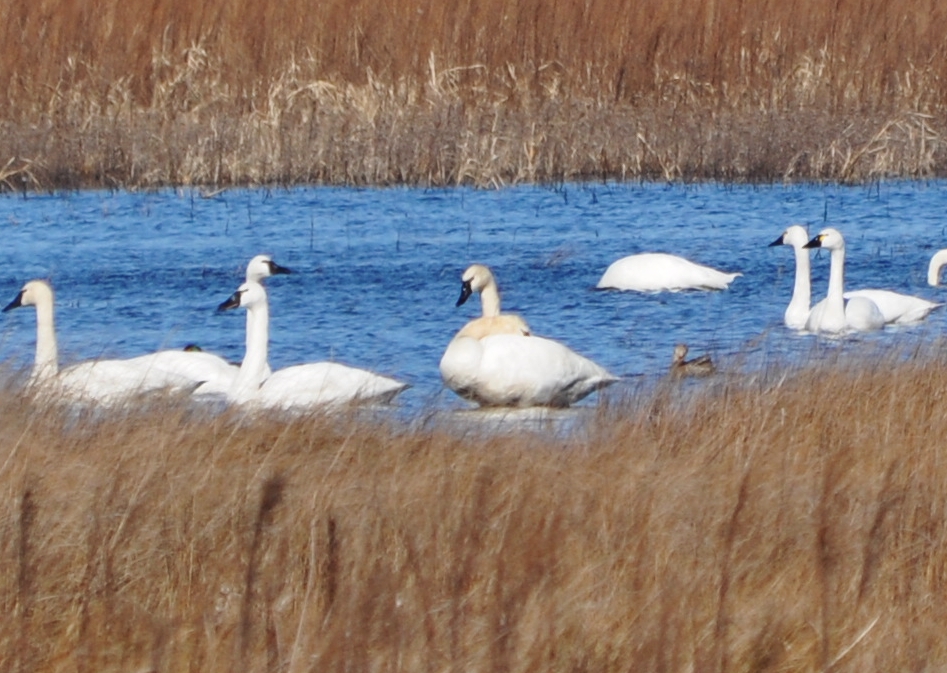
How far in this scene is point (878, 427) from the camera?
188 inches

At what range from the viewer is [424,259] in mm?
11734

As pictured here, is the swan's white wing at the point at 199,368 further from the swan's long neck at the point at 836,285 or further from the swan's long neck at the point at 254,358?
the swan's long neck at the point at 836,285

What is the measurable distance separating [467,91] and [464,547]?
11.7 meters

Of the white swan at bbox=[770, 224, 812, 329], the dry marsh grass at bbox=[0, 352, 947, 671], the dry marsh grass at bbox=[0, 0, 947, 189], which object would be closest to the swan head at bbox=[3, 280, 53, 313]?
the dry marsh grass at bbox=[0, 352, 947, 671]

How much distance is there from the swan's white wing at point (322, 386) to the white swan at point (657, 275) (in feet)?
12.7

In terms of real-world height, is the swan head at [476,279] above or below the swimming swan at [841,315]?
above

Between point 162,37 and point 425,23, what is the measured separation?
7.17ft

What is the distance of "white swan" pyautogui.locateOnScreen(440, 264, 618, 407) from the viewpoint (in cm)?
662

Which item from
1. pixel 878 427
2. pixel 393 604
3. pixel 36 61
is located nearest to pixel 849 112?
pixel 36 61

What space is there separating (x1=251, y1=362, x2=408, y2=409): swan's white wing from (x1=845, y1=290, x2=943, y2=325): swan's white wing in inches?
149

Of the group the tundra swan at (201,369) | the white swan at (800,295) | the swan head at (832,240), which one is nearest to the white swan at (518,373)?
the tundra swan at (201,369)

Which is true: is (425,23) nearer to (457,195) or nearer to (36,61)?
(457,195)

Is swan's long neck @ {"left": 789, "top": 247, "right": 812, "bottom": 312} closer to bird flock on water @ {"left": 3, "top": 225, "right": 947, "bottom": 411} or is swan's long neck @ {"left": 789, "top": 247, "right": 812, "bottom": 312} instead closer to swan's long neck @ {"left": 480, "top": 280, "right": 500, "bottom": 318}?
bird flock on water @ {"left": 3, "top": 225, "right": 947, "bottom": 411}

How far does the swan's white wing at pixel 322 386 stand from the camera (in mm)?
5805
